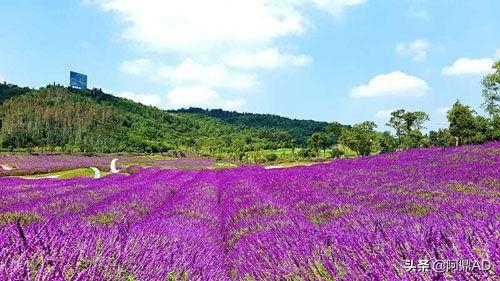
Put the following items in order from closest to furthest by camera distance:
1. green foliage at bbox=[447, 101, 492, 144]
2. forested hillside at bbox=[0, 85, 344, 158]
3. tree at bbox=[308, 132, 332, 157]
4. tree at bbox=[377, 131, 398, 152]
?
green foliage at bbox=[447, 101, 492, 144] < tree at bbox=[377, 131, 398, 152] < tree at bbox=[308, 132, 332, 157] < forested hillside at bbox=[0, 85, 344, 158]

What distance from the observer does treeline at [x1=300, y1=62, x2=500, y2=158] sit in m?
54.2

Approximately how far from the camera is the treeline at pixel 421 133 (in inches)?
2133

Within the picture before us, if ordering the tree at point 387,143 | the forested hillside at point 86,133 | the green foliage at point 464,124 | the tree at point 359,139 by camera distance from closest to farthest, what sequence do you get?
the green foliage at point 464,124, the tree at point 359,139, the tree at point 387,143, the forested hillside at point 86,133

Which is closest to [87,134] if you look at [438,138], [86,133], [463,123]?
[86,133]

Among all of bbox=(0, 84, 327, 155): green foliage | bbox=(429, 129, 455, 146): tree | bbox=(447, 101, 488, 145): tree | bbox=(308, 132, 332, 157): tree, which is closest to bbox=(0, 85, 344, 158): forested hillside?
bbox=(0, 84, 327, 155): green foliage

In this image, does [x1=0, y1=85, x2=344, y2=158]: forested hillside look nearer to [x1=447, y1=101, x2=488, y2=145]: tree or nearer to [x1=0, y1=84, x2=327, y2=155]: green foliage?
[x1=0, y1=84, x2=327, y2=155]: green foliage

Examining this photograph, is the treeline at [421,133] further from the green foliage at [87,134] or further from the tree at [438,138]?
the green foliage at [87,134]

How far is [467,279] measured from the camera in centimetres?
187

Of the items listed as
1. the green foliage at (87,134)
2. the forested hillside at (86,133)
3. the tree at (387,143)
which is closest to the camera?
the tree at (387,143)

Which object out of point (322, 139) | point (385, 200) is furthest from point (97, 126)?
point (385, 200)

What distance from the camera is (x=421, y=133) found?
83.1 m

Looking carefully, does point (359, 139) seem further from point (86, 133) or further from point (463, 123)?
point (86, 133)

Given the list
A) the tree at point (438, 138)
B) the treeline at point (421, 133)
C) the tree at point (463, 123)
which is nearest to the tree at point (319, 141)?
the treeline at point (421, 133)

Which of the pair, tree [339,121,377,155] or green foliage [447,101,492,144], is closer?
green foliage [447,101,492,144]
